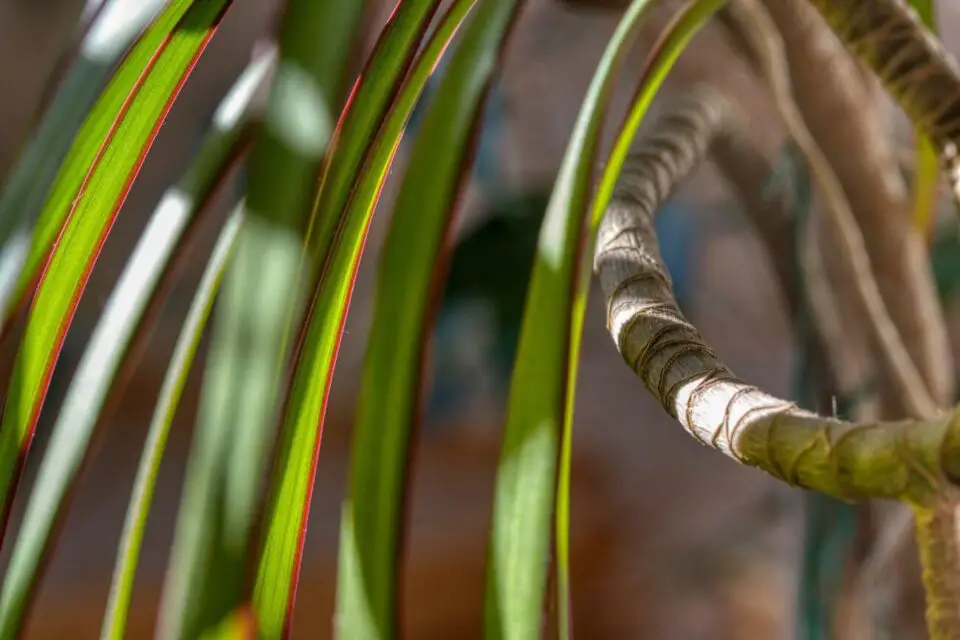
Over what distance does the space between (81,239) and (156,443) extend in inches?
2.8

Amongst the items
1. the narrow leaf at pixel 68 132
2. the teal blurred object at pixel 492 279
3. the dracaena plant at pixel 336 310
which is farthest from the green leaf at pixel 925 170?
the narrow leaf at pixel 68 132

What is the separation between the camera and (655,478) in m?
1.30

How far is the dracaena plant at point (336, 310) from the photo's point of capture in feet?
0.66

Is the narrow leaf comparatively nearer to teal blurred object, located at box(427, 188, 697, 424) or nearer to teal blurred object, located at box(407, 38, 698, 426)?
teal blurred object, located at box(407, 38, 698, 426)

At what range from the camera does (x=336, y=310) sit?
0.81 ft

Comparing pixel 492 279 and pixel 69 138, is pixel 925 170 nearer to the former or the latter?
pixel 492 279

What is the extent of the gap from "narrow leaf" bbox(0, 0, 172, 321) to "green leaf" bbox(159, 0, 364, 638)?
87 millimetres

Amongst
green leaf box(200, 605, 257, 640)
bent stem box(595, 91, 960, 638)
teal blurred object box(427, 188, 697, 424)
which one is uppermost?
teal blurred object box(427, 188, 697, 424)

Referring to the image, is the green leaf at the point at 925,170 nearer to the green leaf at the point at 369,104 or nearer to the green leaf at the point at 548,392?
the green leaf at the point at 548,392

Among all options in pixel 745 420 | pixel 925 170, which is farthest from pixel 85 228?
pixel 925 170

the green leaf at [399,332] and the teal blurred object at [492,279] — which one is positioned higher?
the teal blurred object at [492,279]

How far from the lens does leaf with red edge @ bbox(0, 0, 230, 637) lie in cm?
27

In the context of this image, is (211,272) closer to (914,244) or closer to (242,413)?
(242,413)

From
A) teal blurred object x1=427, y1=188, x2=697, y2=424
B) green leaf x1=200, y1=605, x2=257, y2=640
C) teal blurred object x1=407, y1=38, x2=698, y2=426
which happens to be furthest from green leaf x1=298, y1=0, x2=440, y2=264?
teal blurred object x1=427, y1=188, x2=697, y2=424
